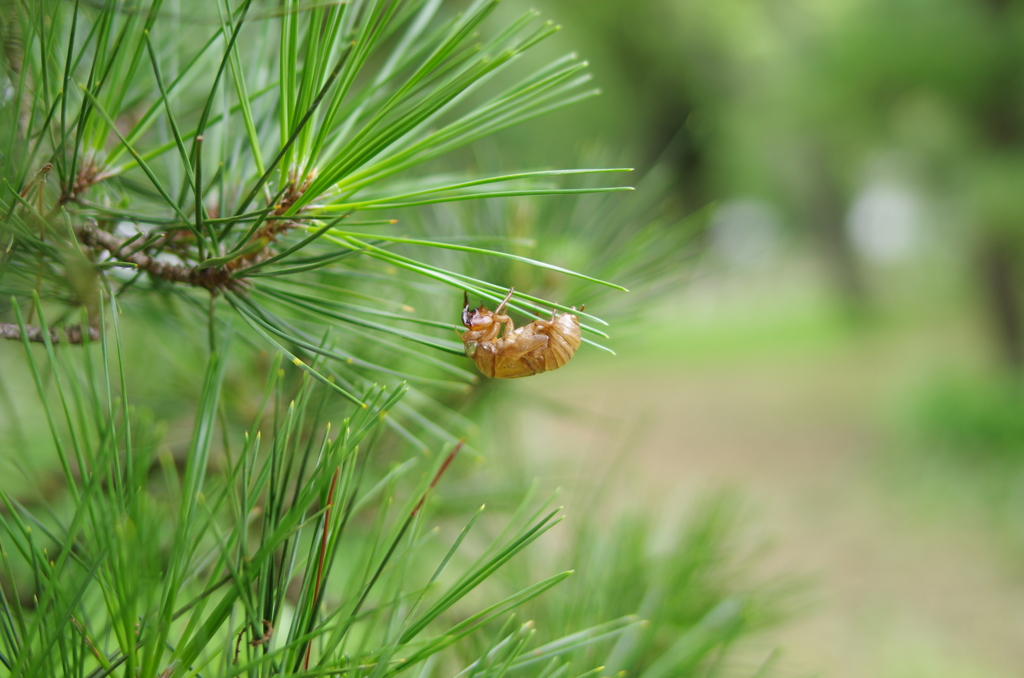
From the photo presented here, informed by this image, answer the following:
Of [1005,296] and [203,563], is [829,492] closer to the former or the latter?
[1005,296]

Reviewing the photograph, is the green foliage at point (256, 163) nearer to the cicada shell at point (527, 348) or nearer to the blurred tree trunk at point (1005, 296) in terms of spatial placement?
the cicada shell at point (527, 348)

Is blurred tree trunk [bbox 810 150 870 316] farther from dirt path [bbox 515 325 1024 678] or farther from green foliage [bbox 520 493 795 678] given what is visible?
green foliage [bbox 520 493 795 678]

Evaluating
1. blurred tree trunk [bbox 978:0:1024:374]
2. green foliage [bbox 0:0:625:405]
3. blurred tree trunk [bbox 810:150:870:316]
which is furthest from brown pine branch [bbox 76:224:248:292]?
blurred tree trunk [bbox 810:150:870:316]

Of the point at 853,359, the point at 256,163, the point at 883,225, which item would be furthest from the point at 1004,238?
the point at 883,225

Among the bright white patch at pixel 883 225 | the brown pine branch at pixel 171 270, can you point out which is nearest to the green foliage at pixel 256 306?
the brown pine branch at pixel 171 270

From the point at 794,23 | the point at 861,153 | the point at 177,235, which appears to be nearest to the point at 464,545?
the point at 177,235

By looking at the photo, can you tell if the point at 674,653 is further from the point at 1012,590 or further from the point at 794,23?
the point at 794,23
